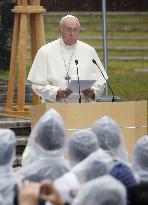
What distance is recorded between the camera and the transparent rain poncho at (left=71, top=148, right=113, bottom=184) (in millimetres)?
6668

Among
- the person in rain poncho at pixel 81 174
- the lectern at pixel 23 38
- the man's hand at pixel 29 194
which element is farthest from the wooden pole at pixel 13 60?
the man's hand at pixel 29 194


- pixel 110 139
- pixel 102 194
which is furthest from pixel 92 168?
pixel 110 139

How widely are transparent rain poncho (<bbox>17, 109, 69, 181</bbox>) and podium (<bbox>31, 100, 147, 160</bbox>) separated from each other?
2817 mm

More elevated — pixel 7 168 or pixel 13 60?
pixel 13 60

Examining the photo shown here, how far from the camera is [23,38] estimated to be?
1484 cm

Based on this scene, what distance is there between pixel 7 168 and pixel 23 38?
7.83 meters

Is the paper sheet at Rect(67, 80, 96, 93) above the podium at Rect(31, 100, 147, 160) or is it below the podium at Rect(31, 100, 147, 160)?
above

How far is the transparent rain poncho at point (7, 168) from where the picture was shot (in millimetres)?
6785

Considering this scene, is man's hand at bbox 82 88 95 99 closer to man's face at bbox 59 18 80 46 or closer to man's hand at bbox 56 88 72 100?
man's hand at bbox 56 88 72 100

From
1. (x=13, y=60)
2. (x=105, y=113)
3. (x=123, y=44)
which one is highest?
A: (x=123, y=44)

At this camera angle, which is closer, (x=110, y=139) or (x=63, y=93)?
(x=110, y=139)

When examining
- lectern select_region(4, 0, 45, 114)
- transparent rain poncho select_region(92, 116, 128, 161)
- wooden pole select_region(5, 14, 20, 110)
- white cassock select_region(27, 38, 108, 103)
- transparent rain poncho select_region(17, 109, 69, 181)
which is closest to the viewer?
transparent rain poncho select_region(17, 109, 69, 181)

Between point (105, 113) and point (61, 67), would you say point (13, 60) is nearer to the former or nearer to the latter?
point (61, 67)

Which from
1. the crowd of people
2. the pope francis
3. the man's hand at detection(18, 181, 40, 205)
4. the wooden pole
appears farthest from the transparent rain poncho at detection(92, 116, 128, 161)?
the wooden pole
